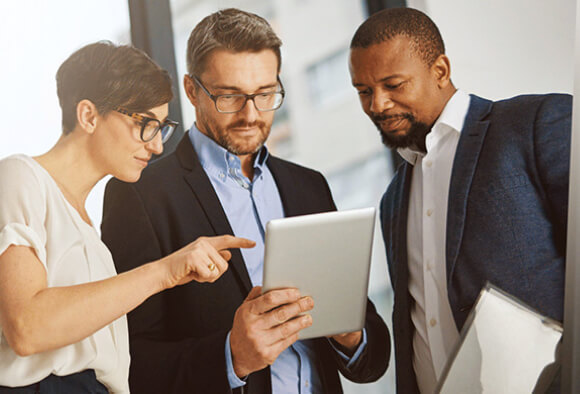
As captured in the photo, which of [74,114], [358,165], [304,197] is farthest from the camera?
[358,165]

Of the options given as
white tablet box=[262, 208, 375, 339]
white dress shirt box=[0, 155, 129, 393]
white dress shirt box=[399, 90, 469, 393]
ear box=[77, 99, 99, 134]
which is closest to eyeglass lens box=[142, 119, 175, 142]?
ear box=[77, 99, 99, 134]

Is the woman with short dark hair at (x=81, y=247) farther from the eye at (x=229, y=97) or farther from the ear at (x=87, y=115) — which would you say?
the eye at (x=229, y=97)

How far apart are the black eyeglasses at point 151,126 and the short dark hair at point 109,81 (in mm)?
14

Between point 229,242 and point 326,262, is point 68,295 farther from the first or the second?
point 326,262

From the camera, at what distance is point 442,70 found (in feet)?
5.48

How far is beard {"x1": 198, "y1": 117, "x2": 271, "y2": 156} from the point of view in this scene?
1468 millimetres

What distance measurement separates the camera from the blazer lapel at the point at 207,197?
1.42m

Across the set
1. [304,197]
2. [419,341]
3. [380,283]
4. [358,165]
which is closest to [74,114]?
[304,197]

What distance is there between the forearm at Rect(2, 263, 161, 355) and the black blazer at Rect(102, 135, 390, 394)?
0.29 ft

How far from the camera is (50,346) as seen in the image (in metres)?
1.15

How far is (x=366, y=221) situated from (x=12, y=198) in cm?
74

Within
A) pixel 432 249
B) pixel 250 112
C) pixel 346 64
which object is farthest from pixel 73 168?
pixel 432 249

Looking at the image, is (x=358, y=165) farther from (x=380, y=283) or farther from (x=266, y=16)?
(x=266, y=16)

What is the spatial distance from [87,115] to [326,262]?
0.62 m
